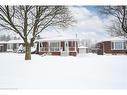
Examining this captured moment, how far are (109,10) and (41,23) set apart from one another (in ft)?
3.13

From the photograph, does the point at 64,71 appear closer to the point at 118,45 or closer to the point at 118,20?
the point at 118,45

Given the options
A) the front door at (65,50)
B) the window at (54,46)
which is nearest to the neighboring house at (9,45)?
the window at (54,46)

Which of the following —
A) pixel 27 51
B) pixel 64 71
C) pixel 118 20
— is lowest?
pixel 64 71

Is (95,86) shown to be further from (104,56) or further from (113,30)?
(113,30)

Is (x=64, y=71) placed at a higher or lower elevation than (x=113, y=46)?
lower

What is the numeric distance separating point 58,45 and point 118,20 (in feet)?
2.95

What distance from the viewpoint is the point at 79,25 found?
13.2ft

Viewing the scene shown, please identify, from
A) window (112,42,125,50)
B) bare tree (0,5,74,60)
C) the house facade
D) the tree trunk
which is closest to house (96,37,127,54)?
window (112,42,125,50)

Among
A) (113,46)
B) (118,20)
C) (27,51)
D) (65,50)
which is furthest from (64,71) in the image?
(118,20)

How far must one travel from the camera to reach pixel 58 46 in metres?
4.05

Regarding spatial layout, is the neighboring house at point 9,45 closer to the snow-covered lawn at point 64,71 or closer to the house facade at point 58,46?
the snow-covered lawn at point 64,71

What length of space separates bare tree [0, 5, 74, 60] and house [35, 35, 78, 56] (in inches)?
5.6

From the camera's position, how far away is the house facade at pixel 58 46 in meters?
4.00

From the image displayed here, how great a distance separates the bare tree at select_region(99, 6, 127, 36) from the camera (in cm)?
393
